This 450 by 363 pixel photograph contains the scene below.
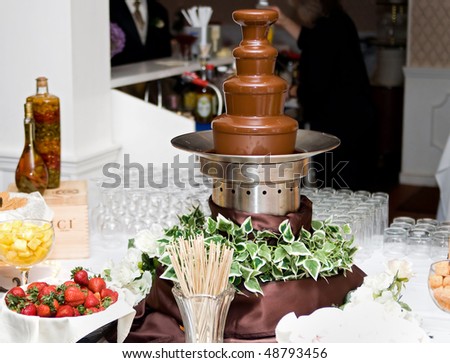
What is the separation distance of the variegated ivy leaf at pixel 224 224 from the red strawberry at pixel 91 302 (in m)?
0.32

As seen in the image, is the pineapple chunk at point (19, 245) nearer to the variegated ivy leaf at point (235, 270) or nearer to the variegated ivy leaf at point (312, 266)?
the variegated ivy leaf at point (235, 270)

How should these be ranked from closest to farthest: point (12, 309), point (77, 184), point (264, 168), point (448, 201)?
point (12, 309), point (264, 168), point (77, 184), point (448, 201)

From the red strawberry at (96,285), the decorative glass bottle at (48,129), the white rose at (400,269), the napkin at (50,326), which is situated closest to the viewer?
the napkin at (50,326)

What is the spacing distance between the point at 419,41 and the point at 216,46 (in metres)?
2.46

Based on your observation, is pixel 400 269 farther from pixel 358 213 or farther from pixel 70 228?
pixel 70 228

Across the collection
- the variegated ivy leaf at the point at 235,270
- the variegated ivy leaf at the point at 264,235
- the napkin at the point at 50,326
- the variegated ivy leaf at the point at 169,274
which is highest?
the variegated ivy leaf at the point at 264,235

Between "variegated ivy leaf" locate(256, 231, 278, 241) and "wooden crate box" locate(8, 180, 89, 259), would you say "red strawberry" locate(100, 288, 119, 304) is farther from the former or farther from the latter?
"wooden crate box" locate(8, 180, 89, 259)

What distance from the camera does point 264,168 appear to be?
1816mm

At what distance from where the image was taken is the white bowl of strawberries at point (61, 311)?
1666mm

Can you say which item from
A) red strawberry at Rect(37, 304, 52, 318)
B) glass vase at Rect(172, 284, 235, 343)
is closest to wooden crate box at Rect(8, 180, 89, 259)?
red strawberry at Rect(37, 304, 52, 318)

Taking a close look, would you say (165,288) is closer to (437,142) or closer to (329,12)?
(329,12)

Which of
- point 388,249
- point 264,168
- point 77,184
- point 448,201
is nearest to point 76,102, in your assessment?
point 77,184

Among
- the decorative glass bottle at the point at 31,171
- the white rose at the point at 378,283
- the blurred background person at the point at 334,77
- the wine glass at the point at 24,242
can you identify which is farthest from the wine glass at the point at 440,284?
the blurred background person at the point at 334,77

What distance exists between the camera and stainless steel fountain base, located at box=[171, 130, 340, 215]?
1807mm
